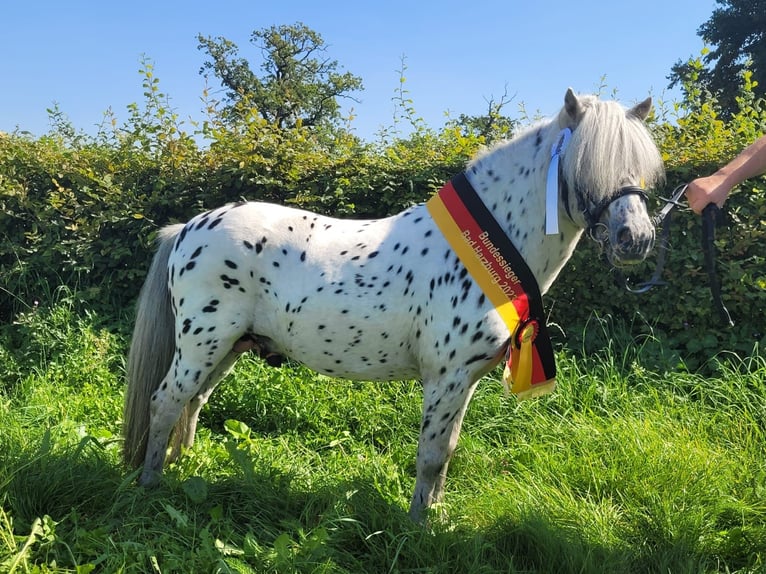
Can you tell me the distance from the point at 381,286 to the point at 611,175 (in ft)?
3.45

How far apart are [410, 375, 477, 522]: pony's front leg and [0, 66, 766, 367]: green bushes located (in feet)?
7.60

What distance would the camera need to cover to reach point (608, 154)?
1.97m

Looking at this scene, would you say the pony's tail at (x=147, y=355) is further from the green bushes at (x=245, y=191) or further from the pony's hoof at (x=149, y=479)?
the green bushes at (x=245, y=191)

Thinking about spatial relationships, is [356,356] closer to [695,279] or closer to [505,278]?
[505,278]

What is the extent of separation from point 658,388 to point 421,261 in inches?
93.5

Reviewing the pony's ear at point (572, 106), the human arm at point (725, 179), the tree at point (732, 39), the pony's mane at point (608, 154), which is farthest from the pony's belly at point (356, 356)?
the tree at point (732, 39)

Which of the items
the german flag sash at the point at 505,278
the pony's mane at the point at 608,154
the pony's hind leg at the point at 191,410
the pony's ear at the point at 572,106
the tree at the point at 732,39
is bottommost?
the pony's hind leg at the point at 191,410

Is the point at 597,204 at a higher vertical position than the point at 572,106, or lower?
lower

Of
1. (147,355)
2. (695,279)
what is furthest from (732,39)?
(147,355)

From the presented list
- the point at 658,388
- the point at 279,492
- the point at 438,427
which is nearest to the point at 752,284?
the point at 658,388

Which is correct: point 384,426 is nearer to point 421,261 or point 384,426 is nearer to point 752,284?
point 421,261

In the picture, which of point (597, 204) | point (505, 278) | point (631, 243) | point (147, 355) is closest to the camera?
point (631, 243)

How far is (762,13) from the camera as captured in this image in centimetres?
2795

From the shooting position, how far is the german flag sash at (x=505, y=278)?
2219 millimetres
